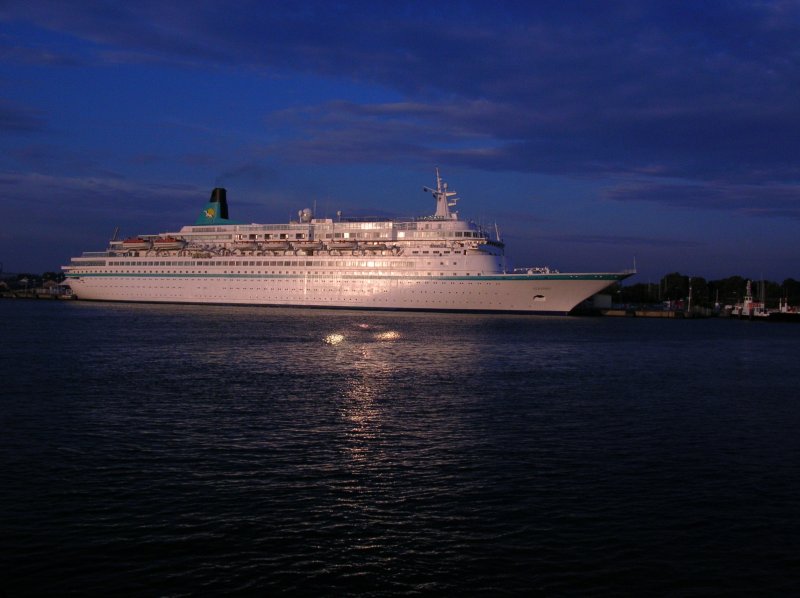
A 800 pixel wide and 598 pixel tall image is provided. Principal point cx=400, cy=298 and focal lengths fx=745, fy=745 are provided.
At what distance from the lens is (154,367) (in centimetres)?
3134

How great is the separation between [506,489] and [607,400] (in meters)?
12.2

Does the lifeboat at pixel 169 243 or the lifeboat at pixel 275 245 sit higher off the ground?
the lifeboat at pixel 169 243

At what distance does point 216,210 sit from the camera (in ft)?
329

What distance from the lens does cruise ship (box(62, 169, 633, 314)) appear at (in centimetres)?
7694

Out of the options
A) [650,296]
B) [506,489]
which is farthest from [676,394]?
[650,296]

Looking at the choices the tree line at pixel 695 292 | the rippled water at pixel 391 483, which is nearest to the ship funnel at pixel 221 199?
the rippled water at pixel 391 483

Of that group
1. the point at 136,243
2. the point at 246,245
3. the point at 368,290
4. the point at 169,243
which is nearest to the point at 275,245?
the point at 246,245

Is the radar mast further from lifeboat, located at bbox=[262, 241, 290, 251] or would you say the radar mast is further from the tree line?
the tree line

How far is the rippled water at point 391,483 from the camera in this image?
1010cm

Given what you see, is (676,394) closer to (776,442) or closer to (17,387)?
(776,442)

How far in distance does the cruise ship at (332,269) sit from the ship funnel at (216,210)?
16cm

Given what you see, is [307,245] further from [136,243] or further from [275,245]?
[136,243]

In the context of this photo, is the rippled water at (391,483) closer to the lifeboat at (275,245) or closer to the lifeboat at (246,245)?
the lifeboat at (275,245)

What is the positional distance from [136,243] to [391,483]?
302ft
